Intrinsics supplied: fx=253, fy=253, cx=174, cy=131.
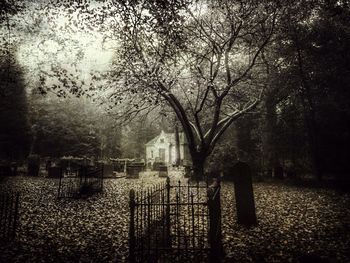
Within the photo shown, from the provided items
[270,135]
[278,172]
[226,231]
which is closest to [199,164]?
[278,172]

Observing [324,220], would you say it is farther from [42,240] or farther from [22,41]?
[22,41]

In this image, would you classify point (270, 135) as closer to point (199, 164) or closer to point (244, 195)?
point (199, 164)

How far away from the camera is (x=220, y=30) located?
17578mm

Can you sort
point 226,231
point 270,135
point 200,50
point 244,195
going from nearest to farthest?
point 226,231, point 244,195, point 200,50, point 270,135

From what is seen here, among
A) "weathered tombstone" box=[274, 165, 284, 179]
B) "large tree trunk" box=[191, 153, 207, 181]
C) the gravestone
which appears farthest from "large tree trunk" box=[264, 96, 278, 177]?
the gravestone

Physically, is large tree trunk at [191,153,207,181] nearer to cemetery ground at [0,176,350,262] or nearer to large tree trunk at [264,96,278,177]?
cemetery ground at [0,176,350,262]

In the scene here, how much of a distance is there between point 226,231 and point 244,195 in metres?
1.42

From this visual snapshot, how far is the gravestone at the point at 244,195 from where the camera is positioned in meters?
8.58

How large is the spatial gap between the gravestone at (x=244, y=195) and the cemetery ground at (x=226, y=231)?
361mm

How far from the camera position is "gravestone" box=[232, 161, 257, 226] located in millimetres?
8578

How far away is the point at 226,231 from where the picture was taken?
26.0ft

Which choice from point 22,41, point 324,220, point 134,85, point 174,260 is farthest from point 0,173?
point 324,220

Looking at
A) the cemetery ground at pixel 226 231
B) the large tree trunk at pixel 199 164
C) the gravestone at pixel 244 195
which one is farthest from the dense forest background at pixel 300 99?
the gravestone at pixel 244 195

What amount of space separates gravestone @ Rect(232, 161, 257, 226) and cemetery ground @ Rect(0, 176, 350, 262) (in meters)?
0.36
